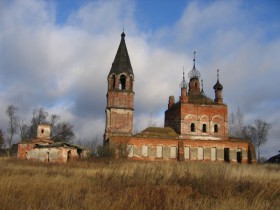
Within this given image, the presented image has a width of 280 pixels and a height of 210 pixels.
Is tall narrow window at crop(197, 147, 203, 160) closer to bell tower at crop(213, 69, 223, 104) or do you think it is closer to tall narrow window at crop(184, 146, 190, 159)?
tall narrow window at crop(184, 146, 190, 159)

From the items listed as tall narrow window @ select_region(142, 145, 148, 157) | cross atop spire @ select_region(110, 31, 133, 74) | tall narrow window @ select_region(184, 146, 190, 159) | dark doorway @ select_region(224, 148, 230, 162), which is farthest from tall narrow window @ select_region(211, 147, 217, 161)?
cross atop spire @ select_region(110, 31, 133, 74)

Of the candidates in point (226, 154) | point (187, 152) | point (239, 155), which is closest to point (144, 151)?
point (187, 152)

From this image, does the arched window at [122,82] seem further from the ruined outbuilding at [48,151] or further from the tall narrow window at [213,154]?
the tall narrow window at [213,154]

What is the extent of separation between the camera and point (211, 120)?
42.7 meters

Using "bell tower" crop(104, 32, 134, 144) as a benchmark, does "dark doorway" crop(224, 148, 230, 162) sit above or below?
below

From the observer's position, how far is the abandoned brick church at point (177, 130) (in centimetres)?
3881

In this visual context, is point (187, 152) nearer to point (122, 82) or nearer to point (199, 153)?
point (199, 153)

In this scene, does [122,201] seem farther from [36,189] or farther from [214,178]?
[214,178]

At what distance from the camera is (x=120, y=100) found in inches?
1564

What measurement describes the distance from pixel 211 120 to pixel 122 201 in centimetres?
3685

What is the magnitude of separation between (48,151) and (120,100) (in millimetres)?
9887

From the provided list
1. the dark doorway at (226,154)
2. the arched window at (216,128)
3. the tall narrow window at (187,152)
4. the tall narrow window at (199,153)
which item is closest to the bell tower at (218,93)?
the arched window at (216,128)

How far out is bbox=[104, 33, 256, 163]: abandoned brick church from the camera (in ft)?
127

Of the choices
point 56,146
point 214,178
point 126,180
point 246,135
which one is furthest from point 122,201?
point 246,135
